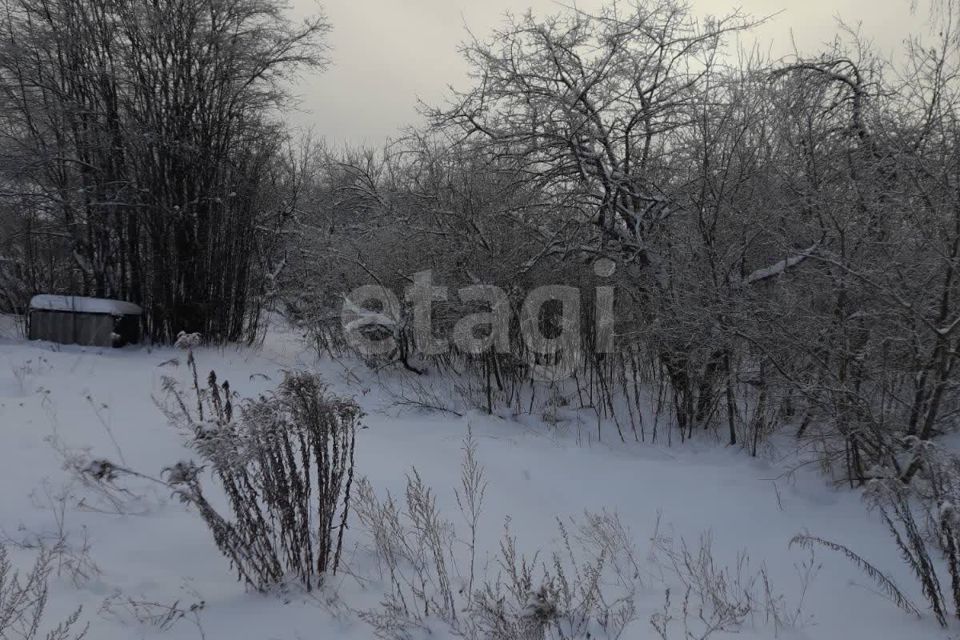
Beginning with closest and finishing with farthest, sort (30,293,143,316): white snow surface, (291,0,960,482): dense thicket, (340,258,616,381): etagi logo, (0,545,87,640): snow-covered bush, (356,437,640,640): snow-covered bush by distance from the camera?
1. (0,545,87,640): snow-covered bush
2. (356,437,640,640): snow-covered bush
3. (291,0,960,482): dense thicket
4. (340,258,616,381): etagi logo
5. (30,293,143,316): white snow surface

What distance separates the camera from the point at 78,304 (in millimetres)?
8781

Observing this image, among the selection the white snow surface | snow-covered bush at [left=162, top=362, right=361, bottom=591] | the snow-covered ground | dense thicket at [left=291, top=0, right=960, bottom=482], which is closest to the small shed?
the white snow surface

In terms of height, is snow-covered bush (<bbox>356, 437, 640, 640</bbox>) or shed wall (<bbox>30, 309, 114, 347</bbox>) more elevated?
shed wall (<bbox>30, 309, 114, 347</bbox>)

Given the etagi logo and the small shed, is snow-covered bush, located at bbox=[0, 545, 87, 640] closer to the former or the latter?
the etagi logo

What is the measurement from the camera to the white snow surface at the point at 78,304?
8773mm

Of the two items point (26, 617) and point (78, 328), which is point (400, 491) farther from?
point (78, 328)

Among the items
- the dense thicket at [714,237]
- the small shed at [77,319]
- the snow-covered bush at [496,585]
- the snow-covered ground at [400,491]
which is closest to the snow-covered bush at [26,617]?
the snow-covered ground at [400,491]

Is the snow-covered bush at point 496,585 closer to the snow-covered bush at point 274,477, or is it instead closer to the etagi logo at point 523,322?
the snow-covered bush at point 274,477

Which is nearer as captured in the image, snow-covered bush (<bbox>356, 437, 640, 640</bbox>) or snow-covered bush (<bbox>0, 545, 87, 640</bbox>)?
snow-covered bush (<bbox>0, 545, 87, 640</bbox>)

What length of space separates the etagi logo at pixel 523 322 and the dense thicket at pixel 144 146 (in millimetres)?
3278

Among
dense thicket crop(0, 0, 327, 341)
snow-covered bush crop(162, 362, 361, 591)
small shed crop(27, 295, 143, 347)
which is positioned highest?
dense thicket crop(0, 0, 327, 341)

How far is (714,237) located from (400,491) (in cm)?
322

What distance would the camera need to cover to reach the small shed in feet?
28.8

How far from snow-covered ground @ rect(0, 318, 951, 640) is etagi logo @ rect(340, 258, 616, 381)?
1.22 metres
